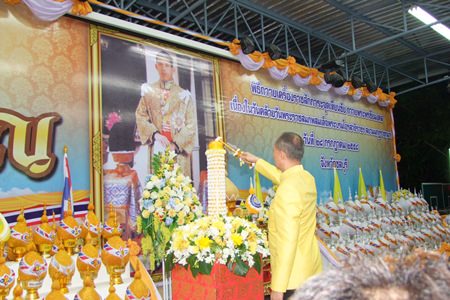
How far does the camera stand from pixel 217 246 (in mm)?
2379

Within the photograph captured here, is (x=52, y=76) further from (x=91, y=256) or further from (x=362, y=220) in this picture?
(x=362, y=220)

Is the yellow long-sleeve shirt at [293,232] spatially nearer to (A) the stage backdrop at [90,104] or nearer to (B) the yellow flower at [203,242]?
(B) the yellow flower at [203,242]

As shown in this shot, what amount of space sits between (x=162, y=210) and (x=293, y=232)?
1218 mm

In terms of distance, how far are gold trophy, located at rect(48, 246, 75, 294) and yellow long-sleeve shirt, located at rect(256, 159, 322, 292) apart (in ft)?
3.60

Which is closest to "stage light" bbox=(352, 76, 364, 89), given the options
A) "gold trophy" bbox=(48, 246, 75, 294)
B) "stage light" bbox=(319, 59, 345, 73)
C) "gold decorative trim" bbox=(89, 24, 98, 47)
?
"stage light" bbox=(319, 59, 345, 73)

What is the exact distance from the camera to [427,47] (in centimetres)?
824

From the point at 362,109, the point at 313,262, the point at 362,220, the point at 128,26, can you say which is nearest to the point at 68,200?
the point at 128,26

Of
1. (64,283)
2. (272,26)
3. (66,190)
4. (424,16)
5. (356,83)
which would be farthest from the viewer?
(356,83)

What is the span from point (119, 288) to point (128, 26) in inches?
108

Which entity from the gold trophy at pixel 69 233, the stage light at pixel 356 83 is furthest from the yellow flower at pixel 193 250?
the stage light at pixel 356 83

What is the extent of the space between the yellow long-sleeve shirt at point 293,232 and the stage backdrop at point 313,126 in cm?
312

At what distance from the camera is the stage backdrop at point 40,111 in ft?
11.4

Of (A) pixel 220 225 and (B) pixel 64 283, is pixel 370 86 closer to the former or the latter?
(A) pixel 220 225

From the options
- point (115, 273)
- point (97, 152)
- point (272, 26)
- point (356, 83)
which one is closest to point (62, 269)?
point (115, 273)
